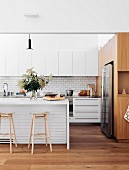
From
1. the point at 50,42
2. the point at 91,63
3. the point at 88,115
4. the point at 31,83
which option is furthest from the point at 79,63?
the point at 31,83

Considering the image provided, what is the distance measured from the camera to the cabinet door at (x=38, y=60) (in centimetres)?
838

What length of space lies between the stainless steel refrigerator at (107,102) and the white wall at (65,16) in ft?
3.21

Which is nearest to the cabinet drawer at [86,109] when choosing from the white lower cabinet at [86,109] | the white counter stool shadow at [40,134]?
the white lower cabinet at [86,109]

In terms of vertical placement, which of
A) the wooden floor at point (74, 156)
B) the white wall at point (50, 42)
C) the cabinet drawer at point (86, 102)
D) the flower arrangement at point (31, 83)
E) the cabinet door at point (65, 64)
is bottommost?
the wooden floor at point (74, 156)

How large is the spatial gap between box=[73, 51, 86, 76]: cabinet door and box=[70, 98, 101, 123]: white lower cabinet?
37.0 inches

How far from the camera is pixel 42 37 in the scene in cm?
858

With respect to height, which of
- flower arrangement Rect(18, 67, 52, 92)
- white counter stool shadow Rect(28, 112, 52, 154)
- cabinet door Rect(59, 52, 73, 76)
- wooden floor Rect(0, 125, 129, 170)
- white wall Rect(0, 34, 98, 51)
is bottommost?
wooden floor Rect(0, 125, 129, 170)

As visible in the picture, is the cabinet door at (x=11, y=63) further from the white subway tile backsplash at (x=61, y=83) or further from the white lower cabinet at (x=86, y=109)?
the white lower cabinet at (x=86, y=109)

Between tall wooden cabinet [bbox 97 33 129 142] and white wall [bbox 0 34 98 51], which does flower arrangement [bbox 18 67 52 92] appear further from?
white wall [bbox 0 34 98 51]

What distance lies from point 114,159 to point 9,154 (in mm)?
1800

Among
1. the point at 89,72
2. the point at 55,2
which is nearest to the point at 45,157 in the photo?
the point at 55,2

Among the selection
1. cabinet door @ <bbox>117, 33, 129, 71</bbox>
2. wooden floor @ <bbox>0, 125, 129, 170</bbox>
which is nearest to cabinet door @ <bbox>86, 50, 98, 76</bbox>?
cabinet door @ <bbox>117, 33, 129, 71</bbox>

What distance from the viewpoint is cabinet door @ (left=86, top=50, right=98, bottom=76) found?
8.42m

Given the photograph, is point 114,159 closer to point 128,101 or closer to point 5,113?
point 128,101
